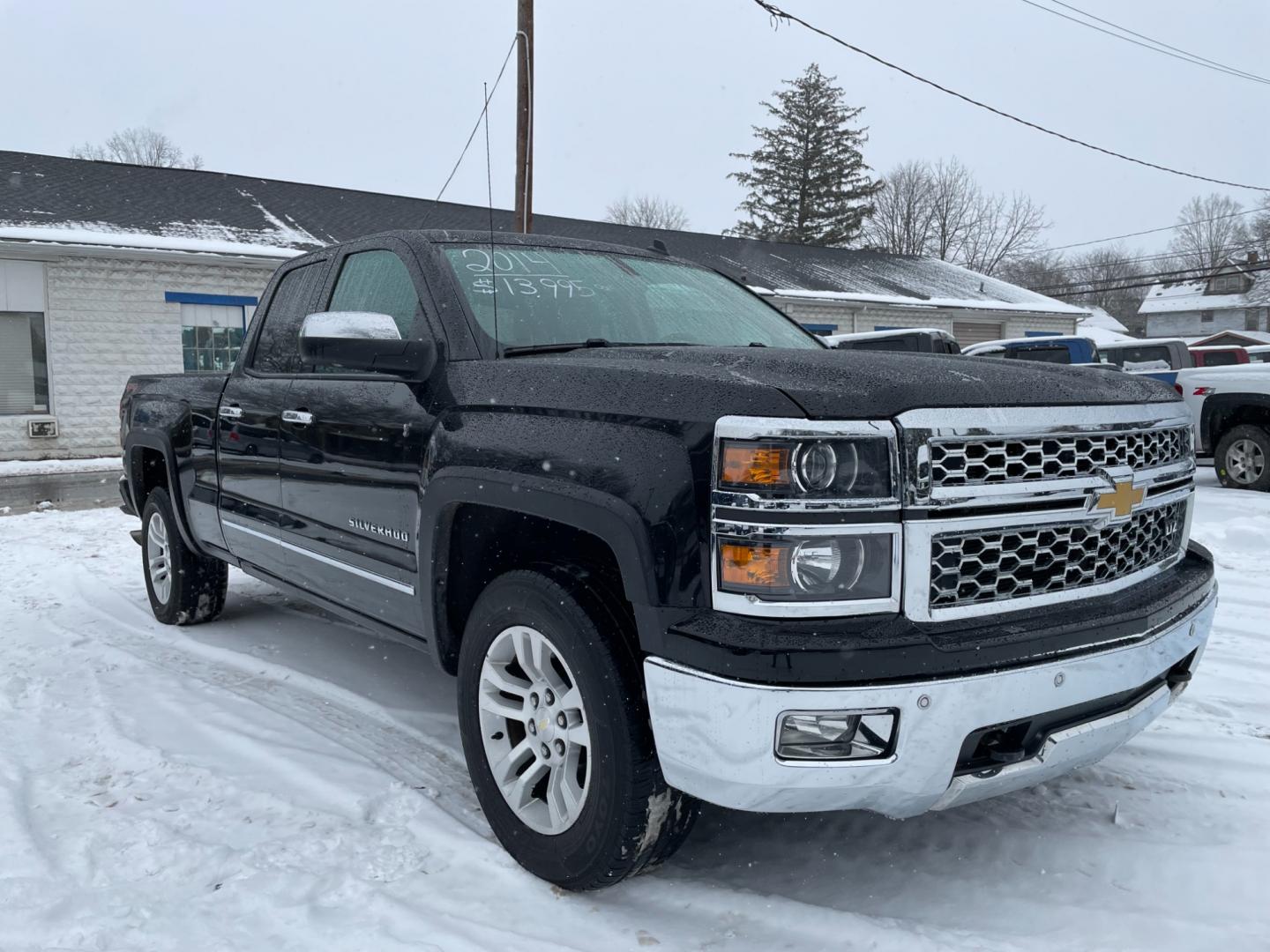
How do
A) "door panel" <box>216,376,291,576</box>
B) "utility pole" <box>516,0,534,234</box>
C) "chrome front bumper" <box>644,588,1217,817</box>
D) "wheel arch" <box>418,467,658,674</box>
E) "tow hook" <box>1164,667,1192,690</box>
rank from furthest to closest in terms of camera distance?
"utility pole" <box>516,0,534,234</box>
"door panel" <box>216,376,291,576</box>
"tow hook" <box>1164,667,1192,690</box>
"wheel arch" <box>418,467,658,674</box>
"chrome front bumper" <box>644,588,1217,817</box>

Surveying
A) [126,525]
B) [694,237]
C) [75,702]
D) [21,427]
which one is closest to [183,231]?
[21,427]

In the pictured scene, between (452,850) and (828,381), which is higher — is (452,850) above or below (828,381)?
below

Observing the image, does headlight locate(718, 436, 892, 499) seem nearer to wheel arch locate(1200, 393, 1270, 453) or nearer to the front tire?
the front tire

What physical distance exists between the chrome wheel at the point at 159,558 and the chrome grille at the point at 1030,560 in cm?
454

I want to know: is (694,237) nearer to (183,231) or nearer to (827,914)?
(183,231)

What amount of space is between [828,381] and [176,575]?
4323 millimetres

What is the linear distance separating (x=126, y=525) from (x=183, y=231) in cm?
1056

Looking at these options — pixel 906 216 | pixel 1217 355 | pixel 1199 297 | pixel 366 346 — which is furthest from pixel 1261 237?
pixel 366 346

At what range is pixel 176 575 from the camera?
541 cm

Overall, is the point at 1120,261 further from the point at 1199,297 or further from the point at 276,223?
the point at 276,223

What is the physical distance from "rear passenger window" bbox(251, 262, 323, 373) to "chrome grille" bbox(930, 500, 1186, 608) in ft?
9.40

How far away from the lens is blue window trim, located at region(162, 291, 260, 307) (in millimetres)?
17234

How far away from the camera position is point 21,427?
1616 cm

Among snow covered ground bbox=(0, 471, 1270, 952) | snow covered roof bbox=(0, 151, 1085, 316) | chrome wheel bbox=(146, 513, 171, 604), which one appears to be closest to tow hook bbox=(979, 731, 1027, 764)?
snow covered ground bbox=(0, 471, 1270, 952)
